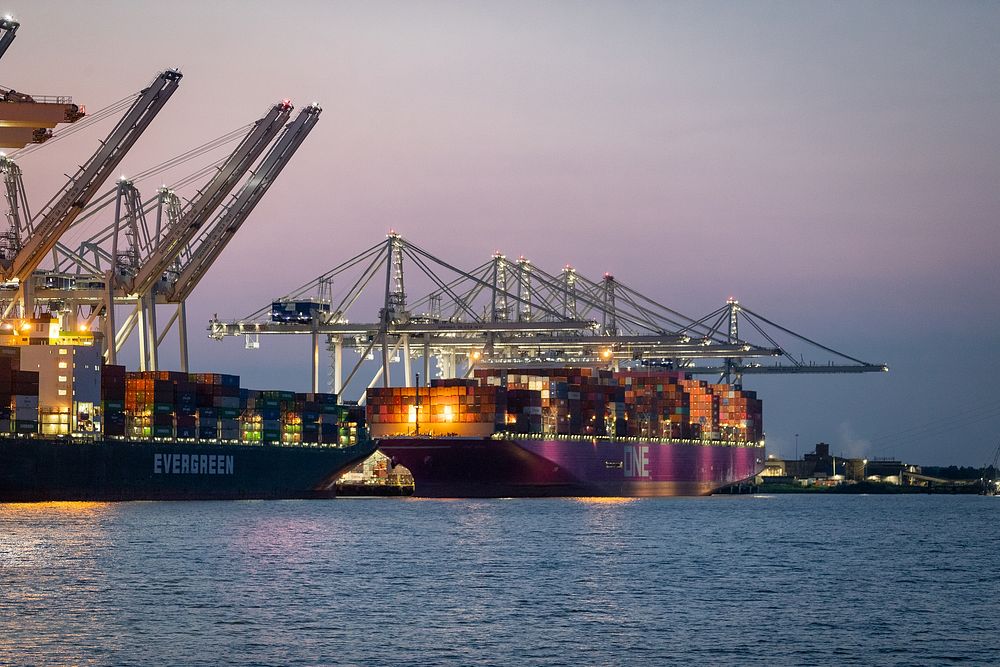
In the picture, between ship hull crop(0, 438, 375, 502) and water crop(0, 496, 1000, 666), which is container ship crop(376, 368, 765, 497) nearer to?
ship hull crop(0, 438, 375, 502)

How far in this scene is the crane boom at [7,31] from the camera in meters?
44.0

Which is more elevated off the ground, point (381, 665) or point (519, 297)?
point (519, 297)

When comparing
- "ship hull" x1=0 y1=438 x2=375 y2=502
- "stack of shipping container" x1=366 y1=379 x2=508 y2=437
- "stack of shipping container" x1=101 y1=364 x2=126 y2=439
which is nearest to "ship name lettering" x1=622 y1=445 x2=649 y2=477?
"stack of shipping container" x1=366 y1=379 x2=508 y2=437

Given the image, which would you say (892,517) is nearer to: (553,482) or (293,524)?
(553,482)

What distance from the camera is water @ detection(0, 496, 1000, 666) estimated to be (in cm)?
2805

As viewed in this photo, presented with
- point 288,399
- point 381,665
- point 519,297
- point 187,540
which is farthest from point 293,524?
point 519,297

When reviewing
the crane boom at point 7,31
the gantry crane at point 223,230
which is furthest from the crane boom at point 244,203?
the crane boom at point 7,31

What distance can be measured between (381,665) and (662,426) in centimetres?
8486

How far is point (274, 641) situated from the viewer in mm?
28609

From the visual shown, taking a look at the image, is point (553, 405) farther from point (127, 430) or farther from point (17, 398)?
point (17, 398)

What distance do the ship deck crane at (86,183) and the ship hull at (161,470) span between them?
8851 mm

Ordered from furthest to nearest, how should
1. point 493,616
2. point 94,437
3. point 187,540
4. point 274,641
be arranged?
point 94,437
point 187,540
point 493,616
point 274,641

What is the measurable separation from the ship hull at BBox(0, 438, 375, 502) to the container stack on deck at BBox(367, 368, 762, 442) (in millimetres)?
6996

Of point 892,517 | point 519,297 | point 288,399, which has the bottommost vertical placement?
point 892,517
